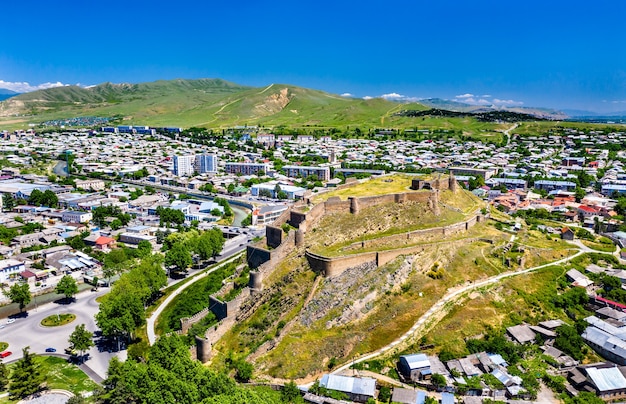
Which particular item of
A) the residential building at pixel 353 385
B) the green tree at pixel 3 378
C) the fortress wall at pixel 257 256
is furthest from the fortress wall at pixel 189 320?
the residential building at pixel 353 385

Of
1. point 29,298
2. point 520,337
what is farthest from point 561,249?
point 29,298

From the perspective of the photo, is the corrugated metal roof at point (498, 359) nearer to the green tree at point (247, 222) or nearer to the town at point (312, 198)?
the town at point (312, 198)

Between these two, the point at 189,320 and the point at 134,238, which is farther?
the point at 134,238

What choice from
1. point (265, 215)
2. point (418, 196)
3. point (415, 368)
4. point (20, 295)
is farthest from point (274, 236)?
point (265, 215)

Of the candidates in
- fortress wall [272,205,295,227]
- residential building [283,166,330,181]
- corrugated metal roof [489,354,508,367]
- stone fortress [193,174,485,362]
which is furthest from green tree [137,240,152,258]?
residential building [283,166,330,181]

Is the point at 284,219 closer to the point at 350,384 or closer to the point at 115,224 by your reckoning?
the point at 350,384
